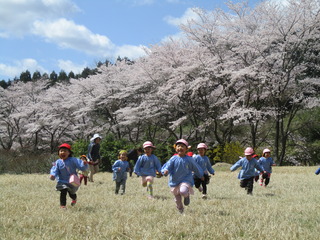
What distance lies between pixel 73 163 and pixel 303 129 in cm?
2153

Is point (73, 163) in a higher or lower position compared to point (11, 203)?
higher

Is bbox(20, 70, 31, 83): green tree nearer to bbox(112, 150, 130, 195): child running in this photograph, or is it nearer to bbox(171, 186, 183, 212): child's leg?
bbox(112, 150, 130, 195): child running

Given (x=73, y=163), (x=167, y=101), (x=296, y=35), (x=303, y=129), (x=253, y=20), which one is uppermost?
(x=253, y=20)

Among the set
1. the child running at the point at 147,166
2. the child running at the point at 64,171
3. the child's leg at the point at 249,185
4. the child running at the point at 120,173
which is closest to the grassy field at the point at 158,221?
the child running at the point at 64,171

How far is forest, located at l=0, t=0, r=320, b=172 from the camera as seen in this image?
20.1 metres

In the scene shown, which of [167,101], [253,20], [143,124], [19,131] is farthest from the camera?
[19,131]

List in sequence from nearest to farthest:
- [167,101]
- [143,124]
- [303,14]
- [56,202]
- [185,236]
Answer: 1. [185,236]
2. [56,202]
3. [303,14]
4. [167,101]
5. [143,124]

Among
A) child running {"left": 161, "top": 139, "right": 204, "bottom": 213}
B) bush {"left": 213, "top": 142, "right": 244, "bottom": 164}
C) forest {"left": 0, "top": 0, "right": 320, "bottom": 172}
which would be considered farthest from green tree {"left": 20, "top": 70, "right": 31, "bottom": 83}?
child running {"left": 161, "top": 139, "right": 204, "bottom": 213}

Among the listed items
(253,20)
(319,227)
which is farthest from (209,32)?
(319,227)

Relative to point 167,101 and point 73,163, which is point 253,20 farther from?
point 73,163

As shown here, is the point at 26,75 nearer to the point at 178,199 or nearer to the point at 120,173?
the point at 120,173

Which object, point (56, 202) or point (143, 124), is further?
point (143, 124)

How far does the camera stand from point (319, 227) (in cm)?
455

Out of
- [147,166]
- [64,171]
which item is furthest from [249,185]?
[64,171]
